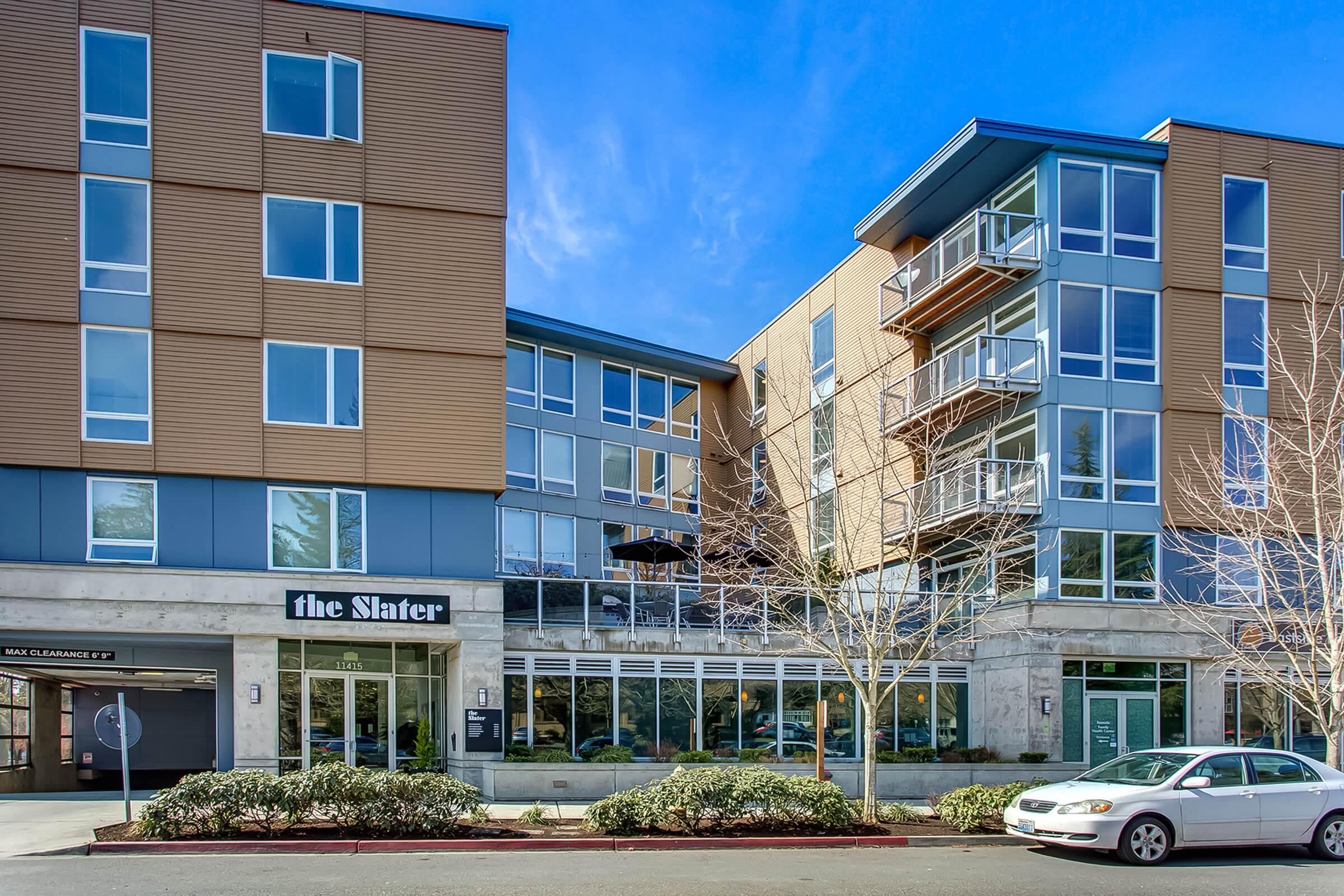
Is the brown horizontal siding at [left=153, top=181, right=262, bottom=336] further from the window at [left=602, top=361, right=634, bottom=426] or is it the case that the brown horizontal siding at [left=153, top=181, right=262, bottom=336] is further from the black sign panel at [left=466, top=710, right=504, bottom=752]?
the window at [left=602, top=361, right=634, bottom=426]

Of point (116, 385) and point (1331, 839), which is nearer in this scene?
point (1331, 839)

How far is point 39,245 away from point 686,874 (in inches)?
661

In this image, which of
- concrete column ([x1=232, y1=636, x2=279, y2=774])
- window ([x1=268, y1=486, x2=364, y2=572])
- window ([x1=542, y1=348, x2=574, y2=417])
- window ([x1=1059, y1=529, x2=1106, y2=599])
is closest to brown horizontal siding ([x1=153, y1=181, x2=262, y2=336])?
window ([x1=268, y1=486, x2=364, y2=572])

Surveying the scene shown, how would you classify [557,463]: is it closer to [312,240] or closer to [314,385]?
[314,385]

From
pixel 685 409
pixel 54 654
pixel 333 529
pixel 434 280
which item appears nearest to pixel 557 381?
pixel 685 409

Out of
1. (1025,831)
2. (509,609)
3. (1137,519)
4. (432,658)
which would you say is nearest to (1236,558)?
(1137,519)

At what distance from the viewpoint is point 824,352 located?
32.2 m

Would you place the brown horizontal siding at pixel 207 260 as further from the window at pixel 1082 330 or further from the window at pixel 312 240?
the window at pixel 1082 330

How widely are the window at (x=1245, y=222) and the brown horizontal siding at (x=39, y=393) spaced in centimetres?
2358

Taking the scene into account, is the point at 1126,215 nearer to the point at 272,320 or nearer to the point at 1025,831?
the point at 1025,831

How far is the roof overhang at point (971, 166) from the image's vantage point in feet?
76.5

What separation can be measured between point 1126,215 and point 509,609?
15.7 meters

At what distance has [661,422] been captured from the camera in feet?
116

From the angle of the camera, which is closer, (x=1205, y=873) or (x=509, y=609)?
(x=1205, y=873)
